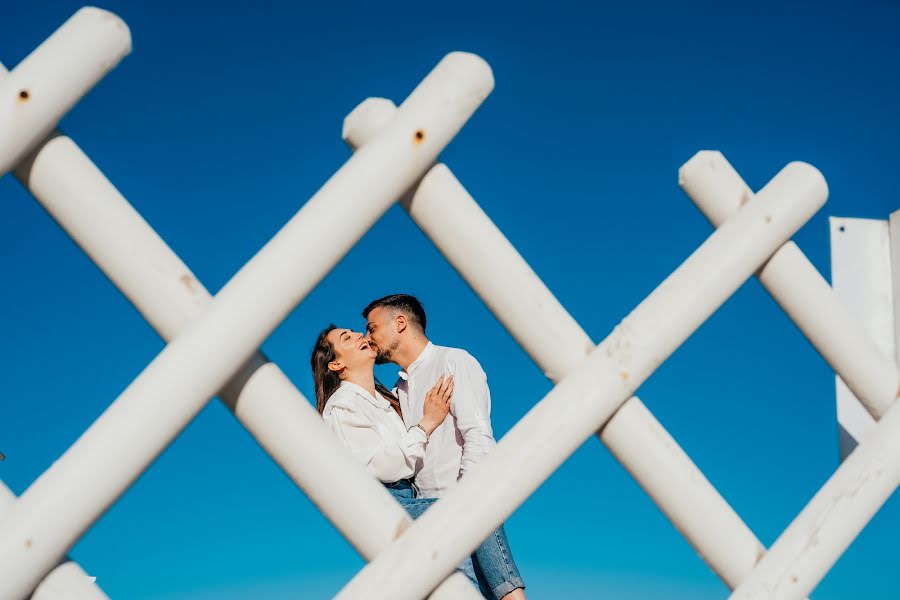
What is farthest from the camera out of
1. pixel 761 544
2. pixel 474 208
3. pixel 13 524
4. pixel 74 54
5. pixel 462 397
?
pixel 462 397

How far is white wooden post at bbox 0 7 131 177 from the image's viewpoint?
1.18 meters

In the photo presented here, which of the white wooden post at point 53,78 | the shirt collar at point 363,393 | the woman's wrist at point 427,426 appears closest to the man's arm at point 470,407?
the woman's wrist at point 427,426

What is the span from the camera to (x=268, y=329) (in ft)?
3.94

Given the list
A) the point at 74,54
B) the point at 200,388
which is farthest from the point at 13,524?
the point at 74,54

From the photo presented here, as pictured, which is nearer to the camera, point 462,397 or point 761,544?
point 761,544

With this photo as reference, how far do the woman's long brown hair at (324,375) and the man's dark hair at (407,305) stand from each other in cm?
25

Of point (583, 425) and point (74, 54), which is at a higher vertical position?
point (74, 54)

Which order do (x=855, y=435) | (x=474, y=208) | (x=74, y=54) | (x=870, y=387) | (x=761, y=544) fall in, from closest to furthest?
(x=74, y=54) < (x=474, y=208) < (x=761, y=544) < (x=870, y=387) < (x=855, y=435)

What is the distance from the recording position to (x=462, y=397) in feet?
10.7

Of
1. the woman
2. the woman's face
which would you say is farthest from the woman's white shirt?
the woman's face

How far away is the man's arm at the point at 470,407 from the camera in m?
3.13

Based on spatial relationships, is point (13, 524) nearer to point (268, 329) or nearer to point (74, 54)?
point (268, 329)

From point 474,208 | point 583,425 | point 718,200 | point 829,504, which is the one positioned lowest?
point 829,504

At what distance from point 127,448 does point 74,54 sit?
1.84ft
